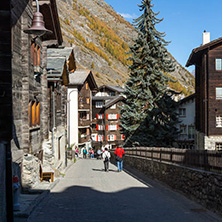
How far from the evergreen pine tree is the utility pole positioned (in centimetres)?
2926

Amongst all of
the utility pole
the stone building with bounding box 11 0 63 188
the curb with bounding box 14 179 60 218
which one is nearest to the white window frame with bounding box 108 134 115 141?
the stone building with bounding box 11 0 63 188

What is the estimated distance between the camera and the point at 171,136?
37.3 m

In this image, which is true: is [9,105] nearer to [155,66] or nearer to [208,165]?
[208,165]

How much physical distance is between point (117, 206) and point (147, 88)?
27618 millimetres

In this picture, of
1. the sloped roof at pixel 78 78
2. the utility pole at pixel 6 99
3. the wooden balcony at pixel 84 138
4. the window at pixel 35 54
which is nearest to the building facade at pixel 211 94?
the window at pixel 35 54

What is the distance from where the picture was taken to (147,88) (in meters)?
38.7

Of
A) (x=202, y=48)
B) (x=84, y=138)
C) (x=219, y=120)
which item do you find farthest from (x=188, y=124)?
(x=84, y=138)

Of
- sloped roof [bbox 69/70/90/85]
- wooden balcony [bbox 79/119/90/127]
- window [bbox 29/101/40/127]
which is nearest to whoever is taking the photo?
window [bbox 29/101/40/127]

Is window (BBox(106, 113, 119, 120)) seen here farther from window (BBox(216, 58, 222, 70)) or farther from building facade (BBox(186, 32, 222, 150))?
window (BBox(216, 58, 222, 70))

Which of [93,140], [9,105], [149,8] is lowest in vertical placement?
[93,140]

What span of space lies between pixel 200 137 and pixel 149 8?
1409 cm


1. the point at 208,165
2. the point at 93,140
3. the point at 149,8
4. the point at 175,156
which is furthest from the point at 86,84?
the point at 208,165

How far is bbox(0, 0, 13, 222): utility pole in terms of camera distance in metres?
8.09

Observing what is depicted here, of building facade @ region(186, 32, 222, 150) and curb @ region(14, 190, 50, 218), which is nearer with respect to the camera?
curb @ region(14, 190, 50, 218)
